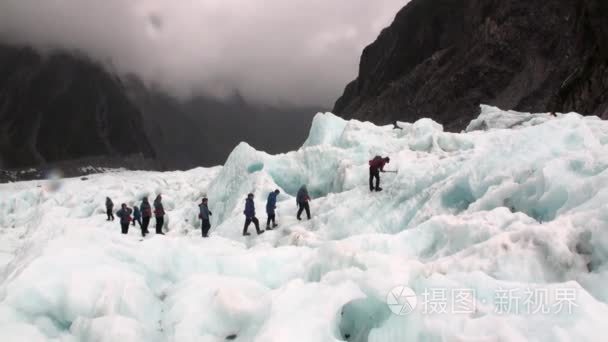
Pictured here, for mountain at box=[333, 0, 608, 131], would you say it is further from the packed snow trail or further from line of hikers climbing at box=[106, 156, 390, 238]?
the packed snow trail

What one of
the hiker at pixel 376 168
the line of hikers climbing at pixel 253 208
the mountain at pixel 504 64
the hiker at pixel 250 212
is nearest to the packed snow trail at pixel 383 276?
the hiker at pixel 250 212

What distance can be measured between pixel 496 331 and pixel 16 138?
552 feet

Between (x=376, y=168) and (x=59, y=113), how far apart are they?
6567 inches

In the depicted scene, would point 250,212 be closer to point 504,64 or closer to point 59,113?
point 504,64

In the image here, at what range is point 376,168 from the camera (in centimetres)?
1291

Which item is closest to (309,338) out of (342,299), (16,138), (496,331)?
(342,299)

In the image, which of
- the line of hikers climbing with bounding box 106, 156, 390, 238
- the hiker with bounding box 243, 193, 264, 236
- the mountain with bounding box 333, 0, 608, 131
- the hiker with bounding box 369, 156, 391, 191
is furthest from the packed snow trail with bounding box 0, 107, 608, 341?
the mountain with bounding box 333, 0, 608, 131

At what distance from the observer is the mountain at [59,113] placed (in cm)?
14975

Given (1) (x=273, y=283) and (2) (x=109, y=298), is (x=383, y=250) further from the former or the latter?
(2) (x=109, y=298)

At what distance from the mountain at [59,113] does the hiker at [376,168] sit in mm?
151072

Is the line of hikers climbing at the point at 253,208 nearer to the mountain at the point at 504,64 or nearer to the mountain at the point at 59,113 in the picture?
the mountain at the point at 504,64

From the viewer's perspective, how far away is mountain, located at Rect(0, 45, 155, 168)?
491ft

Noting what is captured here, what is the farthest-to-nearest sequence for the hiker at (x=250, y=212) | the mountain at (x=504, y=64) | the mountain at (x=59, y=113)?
the mountain at (x=59, y=113), the mountain at (x=504, y=64), the hiker at (x=250, y=212)

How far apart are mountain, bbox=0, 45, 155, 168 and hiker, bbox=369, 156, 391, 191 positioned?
151 metres
